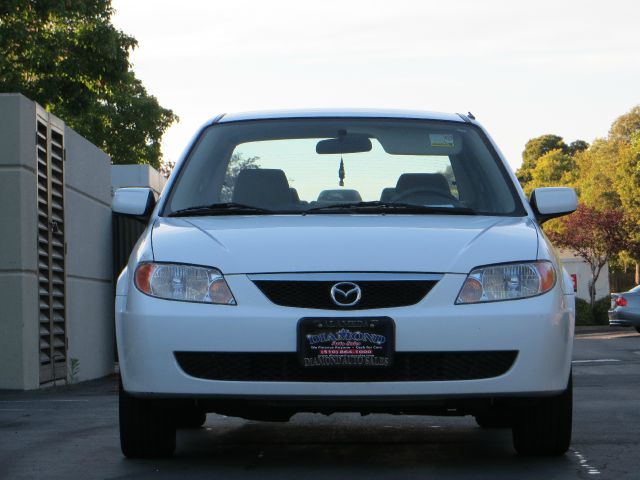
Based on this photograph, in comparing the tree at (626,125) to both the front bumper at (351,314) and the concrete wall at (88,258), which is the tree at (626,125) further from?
the front bumper at (351,314)

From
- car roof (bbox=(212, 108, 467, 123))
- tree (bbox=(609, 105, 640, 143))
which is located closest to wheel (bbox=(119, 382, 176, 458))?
car roof (bbox=(212, 108, 467, 123))

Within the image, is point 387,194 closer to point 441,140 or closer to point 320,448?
point 441,140

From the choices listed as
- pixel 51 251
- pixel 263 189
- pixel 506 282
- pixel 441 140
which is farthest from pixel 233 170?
pixel 51 251

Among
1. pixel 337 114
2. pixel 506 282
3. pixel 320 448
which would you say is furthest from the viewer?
pixel 337 114

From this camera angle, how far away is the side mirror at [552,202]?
680cm

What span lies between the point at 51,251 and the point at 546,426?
9176 millimetres

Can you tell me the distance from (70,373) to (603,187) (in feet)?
246

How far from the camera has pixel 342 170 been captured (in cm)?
715

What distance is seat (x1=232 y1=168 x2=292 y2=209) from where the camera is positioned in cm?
673

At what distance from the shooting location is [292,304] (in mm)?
5719

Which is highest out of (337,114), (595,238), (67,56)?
(67,56)

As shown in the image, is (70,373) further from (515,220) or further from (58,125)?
(515,220)

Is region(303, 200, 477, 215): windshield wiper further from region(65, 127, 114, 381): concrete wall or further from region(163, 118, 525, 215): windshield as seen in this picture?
region(65, 127, 114, 381): concrete wall

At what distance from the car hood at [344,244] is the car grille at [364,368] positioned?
0.36 m
